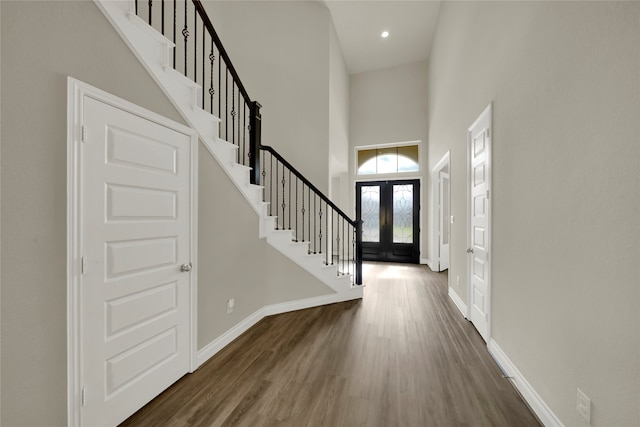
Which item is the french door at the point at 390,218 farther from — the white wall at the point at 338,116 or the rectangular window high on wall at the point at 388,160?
the white wall at the point at 338,116

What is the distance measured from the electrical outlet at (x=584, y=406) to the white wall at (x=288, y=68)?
3.95 m

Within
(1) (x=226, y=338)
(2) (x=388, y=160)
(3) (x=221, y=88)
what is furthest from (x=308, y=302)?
(2) (x=388, y=160)

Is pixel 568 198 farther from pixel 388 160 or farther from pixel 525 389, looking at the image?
pixel 388 160

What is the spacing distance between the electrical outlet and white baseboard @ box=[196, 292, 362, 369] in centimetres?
249

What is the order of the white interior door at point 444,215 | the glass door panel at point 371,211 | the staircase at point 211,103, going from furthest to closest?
the glass door panel at point 371,211 < the white interior door at point 444,215 < the staircase at point 211,103

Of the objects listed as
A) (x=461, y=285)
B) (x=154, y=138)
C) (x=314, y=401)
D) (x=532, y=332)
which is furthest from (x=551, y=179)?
(x=154, y=138)

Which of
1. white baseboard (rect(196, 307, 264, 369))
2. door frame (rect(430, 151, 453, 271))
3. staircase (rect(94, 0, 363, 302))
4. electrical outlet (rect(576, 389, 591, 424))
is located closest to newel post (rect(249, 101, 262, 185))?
staircase (rect(94, 0, 363, 302))

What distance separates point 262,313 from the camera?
322 cm

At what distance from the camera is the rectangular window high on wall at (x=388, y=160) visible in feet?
22.2

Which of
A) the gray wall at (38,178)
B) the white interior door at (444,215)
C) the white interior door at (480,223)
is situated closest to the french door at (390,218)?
the white interior door at (444,215)

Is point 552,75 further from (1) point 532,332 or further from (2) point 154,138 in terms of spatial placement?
(2) point 154,138

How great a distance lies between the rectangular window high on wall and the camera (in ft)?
22.2

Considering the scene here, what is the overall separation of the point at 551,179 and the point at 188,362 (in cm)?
286

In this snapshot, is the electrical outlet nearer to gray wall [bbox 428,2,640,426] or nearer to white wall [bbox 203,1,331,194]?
gray wall [bbox 428,2,640,426]
